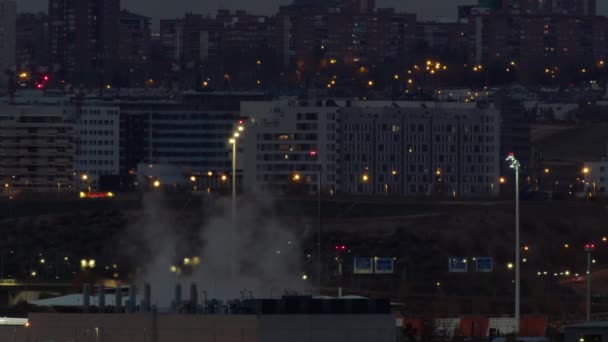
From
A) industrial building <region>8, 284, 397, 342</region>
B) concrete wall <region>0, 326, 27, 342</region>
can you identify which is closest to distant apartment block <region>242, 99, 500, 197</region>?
concrete wall <region>0, 326, 27, 342</region>

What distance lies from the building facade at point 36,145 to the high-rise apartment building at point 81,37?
36.2 m

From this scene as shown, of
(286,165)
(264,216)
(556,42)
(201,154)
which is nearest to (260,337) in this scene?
(264,216)

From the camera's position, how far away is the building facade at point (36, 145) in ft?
323

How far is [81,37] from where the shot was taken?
13925cm

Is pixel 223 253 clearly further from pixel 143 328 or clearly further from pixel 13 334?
pixel 143 328

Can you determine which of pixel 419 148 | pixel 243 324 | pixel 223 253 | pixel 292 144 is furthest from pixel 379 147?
pixel 243 324

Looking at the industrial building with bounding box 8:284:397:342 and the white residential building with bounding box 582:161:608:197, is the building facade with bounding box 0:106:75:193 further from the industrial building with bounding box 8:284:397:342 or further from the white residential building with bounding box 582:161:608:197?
the industrial building with bounding box 8:284:397:342

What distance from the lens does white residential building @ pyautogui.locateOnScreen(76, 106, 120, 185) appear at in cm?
9881

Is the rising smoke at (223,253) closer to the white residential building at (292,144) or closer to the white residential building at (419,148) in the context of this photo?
the white residential building at (292,144)

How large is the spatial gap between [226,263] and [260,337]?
21.0m

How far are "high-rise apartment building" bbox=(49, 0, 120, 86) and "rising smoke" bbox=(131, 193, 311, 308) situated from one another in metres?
62.8

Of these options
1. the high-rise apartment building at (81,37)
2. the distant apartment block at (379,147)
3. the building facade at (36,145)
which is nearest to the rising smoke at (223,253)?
the distant apartment block at (379,147)

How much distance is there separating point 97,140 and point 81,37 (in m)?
39.8

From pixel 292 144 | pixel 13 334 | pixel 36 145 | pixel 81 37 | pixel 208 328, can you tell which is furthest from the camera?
pixel 81 37
